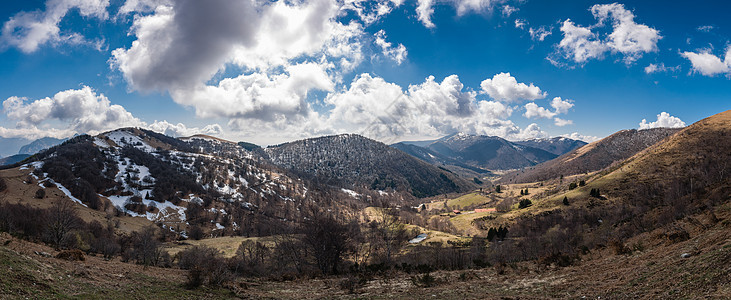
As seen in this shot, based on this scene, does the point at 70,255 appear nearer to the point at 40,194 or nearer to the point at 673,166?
the point at 40,194

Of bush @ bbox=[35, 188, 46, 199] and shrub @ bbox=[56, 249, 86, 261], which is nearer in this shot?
shrub @ bbox=[56, 249, 86, 261]

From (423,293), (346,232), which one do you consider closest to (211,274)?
(423,293)

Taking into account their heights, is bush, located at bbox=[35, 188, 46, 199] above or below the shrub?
above

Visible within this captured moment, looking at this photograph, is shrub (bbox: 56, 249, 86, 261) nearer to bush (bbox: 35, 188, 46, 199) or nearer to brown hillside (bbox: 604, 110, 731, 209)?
brown hillside (bbox: 604, 110, 731, 209)

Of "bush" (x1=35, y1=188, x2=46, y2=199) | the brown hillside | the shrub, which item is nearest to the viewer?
the shrub

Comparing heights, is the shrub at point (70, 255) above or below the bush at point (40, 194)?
below

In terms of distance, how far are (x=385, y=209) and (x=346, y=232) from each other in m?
16.8

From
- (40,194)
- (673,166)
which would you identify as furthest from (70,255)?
(673,166)

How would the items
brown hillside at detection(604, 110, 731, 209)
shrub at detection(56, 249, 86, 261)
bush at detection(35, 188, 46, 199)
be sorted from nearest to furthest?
shrub at detection(56, 249, 86, 261) < brown hillside at detection(604, 110, 731, 209) < bush at detection(35, 188, 46, 199)

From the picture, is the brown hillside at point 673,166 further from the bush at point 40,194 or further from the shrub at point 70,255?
the bush at point 40,194

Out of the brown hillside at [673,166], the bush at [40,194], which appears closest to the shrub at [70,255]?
the brown hillside at [673,166]

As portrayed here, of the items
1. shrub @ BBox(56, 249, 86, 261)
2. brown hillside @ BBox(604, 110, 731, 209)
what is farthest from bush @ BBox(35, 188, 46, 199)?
brown hillside @ BBox(604, 110, 731, 209)

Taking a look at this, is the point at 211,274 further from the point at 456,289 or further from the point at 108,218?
the point at 108,218

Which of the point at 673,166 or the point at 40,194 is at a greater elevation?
the point at 40,194
